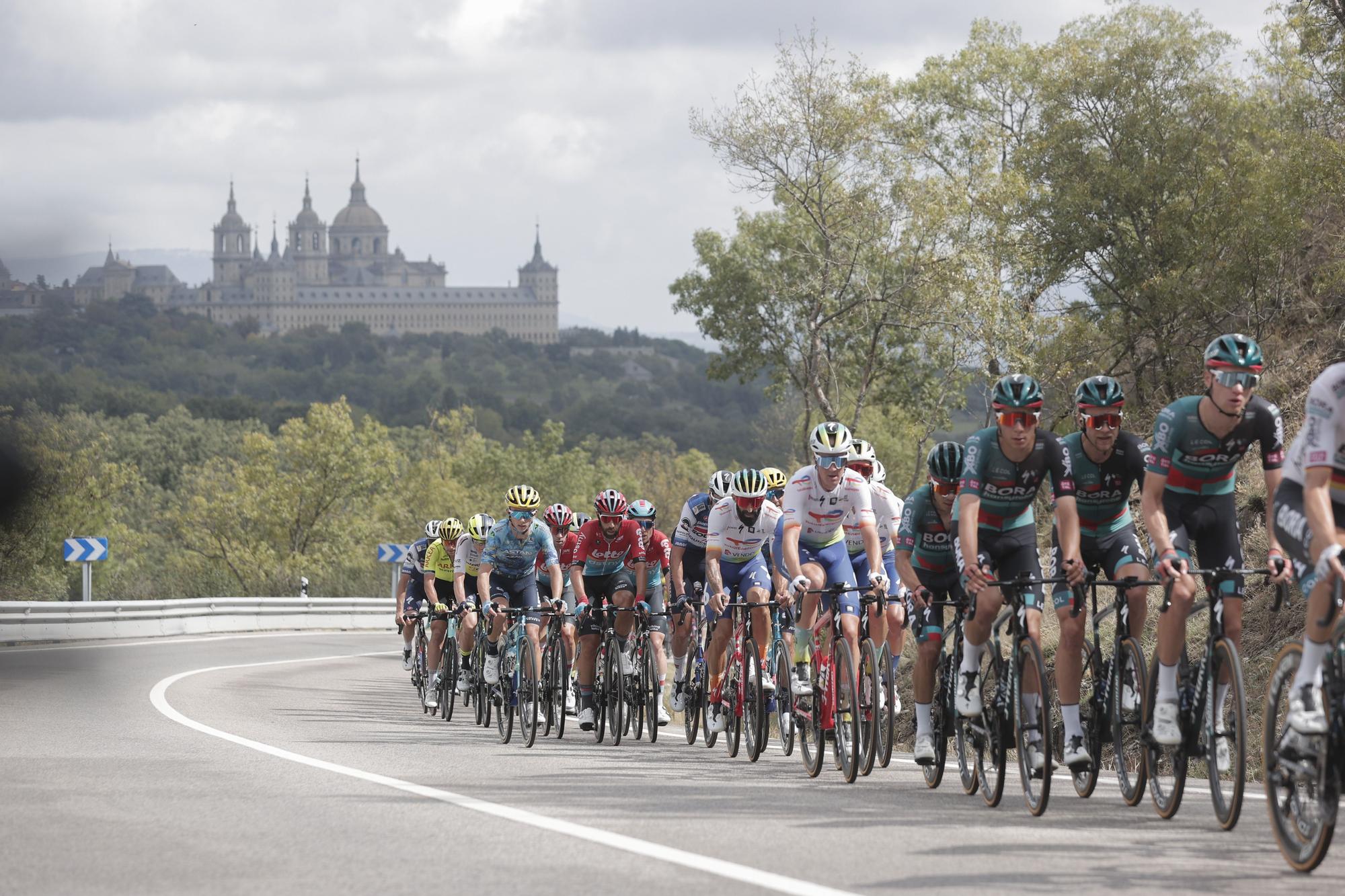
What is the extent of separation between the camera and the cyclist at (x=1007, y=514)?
8531mm

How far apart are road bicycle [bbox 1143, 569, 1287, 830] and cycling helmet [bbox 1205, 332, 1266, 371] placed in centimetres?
90

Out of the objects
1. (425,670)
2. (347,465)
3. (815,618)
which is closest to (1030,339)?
(425,670)

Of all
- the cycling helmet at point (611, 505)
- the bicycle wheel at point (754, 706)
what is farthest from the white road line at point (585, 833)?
the cycling helmet at point (611, 505)

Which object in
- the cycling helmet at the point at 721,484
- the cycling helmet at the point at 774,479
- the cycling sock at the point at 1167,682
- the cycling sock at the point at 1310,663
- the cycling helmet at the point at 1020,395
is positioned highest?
the cycling helmet at the point at 1020,395

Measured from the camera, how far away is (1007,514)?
9156mm

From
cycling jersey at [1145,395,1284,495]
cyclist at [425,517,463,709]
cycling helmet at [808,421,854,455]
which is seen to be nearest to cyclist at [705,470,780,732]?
cycling helmet at [808,421,854,455]

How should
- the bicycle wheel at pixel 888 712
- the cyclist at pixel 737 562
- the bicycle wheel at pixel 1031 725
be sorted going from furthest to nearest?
the cyclist at pixel 737 562, the bicycle wheel at pixel 888 712, the bicycle wheel at pixel 1031 725

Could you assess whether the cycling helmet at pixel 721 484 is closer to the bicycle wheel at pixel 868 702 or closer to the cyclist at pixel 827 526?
the cyclist at pixel 827 526

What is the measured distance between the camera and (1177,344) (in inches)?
1302

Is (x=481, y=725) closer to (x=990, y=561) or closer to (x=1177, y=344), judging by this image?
(x=990, y=561)

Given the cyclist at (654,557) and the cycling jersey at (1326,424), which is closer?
the cycling jersey at (1326,424)

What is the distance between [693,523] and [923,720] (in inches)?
184

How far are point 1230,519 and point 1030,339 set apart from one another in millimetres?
30958

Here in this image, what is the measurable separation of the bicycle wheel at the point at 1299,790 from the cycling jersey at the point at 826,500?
192 inches
